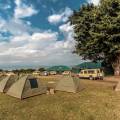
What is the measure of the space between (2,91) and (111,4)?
946 inches

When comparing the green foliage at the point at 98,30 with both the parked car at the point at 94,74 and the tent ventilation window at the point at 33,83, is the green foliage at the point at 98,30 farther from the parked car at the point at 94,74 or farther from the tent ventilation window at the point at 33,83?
the tent ventilation window at the point at 33,83

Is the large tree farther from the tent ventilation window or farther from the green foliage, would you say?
the tent ventilation window

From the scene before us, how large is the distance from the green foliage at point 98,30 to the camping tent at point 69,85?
16.2m

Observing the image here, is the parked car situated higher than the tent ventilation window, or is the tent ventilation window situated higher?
the parked car

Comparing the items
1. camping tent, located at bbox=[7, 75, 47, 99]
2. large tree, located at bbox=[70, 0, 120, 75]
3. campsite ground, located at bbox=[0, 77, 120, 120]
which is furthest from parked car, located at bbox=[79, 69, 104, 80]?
campsite ground, located at bbox=[0, 77, 120, 120]

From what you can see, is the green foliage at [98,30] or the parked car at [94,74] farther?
the parked car at [94,74]

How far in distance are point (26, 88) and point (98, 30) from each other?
22404 mm

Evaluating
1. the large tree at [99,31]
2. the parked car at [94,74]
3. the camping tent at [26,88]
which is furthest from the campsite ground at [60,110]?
the parked car at [94,74]

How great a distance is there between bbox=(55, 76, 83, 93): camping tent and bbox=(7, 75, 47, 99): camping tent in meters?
2.64

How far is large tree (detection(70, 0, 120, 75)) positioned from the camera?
113ft

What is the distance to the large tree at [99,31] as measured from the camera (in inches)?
1359

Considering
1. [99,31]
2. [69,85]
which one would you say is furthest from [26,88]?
[99,31]

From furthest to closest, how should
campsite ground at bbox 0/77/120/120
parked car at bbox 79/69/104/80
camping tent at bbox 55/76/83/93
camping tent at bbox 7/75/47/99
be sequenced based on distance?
parked car at bbox 79/69/104/80, camping tent at bbox 55/76/83/93, camping tent at bbox 7/75/47/99, campsite ground at bbox 0/77/120/120

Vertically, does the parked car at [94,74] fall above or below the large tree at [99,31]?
below
